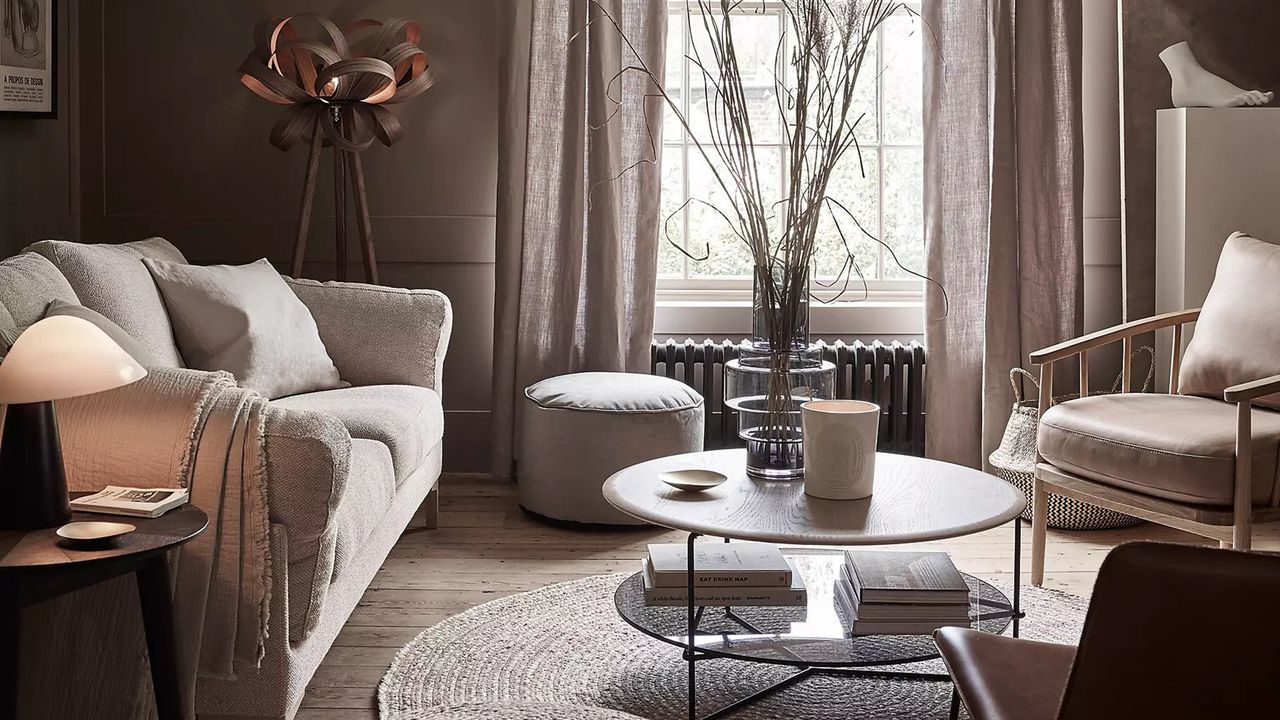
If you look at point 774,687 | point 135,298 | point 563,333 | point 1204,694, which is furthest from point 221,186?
point 1204,694

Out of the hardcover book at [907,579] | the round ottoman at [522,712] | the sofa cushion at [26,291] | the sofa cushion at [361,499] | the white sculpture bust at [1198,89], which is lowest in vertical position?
the round ottoman at [522,712]

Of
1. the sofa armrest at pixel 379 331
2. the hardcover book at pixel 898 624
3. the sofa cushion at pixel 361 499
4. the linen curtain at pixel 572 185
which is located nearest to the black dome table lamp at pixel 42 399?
the sofa cushion at pixel 361 499

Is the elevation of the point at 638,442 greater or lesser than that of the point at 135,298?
lesser

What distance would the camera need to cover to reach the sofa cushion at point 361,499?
7.11 ft

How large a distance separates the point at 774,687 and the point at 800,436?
523 millimetres

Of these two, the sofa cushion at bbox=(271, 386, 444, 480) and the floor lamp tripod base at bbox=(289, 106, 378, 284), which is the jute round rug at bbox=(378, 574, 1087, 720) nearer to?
the sofa cushion at bbox=(271, 386, 444, 480)

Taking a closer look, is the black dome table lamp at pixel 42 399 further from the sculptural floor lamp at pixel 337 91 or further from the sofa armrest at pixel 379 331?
the sculptural floor lamp at pixel 337 91

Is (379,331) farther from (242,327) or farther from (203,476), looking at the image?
(203,476)

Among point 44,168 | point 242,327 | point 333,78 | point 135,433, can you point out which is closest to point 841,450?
point 135,433

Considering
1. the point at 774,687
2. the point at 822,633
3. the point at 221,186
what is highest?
the point at 221,186

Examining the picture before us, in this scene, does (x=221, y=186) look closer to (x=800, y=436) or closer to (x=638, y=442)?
(x=638, y=442)

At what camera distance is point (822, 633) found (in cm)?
220

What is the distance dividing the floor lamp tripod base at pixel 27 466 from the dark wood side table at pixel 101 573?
0.08 feet

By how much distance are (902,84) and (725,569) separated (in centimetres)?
281
